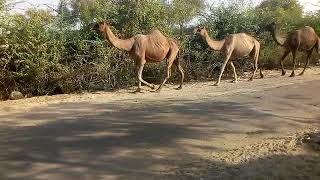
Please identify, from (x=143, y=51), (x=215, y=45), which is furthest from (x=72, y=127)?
(x=215, y=45)

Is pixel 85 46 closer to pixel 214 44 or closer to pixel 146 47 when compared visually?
pixel 146 47

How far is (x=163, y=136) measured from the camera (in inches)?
316

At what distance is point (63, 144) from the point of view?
7531mm

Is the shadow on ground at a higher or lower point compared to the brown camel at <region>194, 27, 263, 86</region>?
lower

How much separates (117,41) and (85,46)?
234 cm

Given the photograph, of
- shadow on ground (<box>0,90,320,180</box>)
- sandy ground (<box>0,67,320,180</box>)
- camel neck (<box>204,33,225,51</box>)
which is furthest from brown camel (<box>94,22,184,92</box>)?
shadow on ground (<box>0,90,320,180</box>)

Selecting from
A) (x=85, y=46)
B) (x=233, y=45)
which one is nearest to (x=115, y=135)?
(x=85, y=46)

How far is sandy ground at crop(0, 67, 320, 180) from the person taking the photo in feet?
21.2

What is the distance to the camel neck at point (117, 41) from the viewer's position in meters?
13.0

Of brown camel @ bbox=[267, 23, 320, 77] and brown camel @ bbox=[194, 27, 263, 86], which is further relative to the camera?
brown camel @ bbox=[267, 23, 320, 77]

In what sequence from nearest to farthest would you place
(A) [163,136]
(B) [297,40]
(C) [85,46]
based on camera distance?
1. (A) [163,136]
2. (C) [85,46]
3. (B) [297,40]

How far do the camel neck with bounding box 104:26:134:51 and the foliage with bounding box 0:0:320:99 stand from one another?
5.80 ft

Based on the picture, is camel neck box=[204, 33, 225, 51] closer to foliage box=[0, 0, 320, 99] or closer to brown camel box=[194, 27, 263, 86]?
brown camel box=[194, 27, 263, 86]

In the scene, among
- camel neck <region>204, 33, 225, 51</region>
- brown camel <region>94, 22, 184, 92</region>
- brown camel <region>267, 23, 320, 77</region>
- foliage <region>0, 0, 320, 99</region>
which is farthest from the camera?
brown camel <region>267, 23, 320, 77</region>
